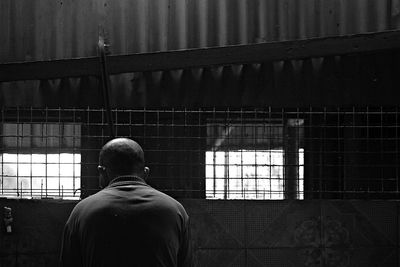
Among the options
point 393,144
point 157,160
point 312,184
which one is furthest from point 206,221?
point 393,144

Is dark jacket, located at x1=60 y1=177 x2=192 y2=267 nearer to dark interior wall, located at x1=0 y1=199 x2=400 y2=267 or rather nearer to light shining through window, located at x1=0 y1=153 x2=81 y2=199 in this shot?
dark interior wall, located at x1=0 y1=199 x2=400 y2=267

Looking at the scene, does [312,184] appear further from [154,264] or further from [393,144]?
[154,264]

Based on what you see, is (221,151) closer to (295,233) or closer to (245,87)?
(245,87)

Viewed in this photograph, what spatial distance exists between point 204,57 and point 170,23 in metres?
0.73

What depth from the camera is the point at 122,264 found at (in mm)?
2893

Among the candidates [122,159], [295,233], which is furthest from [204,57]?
[122,159]

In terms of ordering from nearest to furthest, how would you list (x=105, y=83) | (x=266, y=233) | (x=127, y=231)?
(x=127, y=231) < (x=105, y=83) < (x=266, y=233)

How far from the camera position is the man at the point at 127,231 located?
2.90 metres

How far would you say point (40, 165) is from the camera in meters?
6.42

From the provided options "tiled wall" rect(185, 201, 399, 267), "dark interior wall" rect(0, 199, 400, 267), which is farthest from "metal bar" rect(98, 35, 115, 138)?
"tiled wall" rect(185, 201, 399, 267)

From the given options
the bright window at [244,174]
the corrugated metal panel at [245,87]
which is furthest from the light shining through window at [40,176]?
the bright window at [244,174]

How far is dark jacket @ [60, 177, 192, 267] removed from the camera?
2.90 meters

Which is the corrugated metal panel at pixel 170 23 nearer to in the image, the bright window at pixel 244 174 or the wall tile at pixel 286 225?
the bright window at pixel 244 174

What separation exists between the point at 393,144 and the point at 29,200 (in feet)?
14.0
